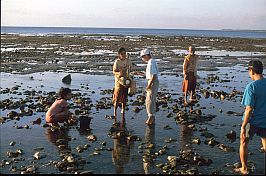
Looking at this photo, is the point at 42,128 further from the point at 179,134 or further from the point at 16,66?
the point at 16,66

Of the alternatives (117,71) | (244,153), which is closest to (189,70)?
(117,71)

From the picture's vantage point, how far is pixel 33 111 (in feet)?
47.2

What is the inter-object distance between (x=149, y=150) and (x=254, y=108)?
10.2ft

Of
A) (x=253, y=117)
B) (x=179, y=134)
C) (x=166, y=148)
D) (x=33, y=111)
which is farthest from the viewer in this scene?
(x=33, y=111)

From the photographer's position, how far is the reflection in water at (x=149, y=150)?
8602 mm

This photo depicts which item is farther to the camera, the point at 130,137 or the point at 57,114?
the point at 57,114

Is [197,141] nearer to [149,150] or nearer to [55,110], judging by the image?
[149,150]

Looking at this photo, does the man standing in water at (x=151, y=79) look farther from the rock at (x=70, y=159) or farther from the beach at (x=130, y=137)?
the rock at (x=70, y=159)

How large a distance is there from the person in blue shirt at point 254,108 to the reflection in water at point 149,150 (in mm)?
2066

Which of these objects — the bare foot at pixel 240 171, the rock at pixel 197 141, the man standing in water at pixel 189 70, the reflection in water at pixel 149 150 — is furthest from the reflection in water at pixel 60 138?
the man standing in water at pixel 189 70

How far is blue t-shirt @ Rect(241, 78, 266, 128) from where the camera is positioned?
7.58 metres

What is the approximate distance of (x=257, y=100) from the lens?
766 centimetres

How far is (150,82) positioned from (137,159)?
11.6ft

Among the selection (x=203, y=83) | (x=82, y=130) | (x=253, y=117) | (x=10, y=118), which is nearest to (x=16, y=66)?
(x=203, y=83)
